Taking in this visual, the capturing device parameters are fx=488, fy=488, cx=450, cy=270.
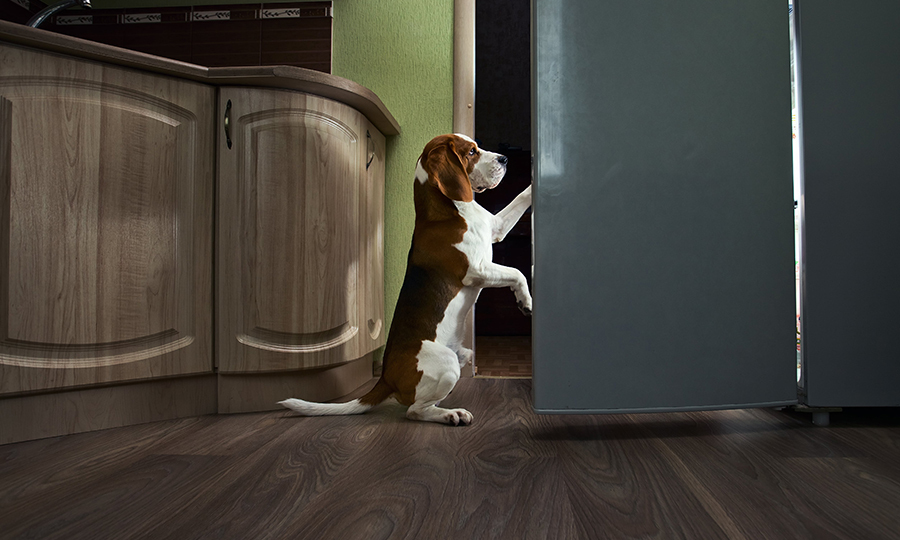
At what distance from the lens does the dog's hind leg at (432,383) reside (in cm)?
144

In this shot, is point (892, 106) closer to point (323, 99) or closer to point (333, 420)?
point (323, 99)

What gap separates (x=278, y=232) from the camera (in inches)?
62.6

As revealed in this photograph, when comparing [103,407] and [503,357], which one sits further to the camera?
[503,357]

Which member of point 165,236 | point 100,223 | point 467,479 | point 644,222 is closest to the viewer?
point 467,479

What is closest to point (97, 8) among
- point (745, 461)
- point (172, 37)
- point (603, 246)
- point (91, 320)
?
point (172, 37)

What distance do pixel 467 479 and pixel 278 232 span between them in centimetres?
101

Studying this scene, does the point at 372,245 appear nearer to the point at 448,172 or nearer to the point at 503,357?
the point at 448,172

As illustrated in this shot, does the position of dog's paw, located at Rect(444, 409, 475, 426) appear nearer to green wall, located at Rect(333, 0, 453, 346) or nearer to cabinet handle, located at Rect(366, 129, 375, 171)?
green wall, located at Rect(333, 0, 453, 346)

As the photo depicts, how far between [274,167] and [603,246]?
3.47ft

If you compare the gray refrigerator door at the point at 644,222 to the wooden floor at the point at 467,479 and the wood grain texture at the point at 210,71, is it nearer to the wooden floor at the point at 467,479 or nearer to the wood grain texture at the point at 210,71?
the wooden floor at the point at 467,479

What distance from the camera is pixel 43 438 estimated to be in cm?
130

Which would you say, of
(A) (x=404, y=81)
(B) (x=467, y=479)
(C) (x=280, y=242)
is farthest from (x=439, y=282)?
(A) (x=404, y=81)


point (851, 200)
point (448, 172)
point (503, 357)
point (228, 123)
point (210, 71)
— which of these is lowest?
point (503, 357)

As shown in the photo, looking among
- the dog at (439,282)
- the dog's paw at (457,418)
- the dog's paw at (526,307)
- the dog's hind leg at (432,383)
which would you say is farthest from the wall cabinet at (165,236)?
the dog's paw at (526,307)
